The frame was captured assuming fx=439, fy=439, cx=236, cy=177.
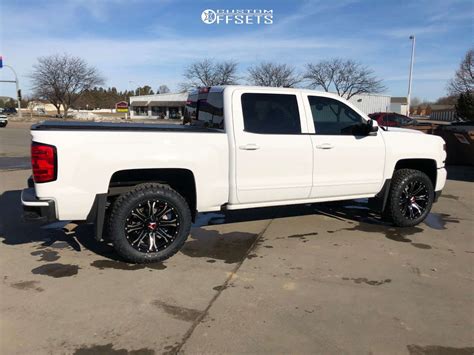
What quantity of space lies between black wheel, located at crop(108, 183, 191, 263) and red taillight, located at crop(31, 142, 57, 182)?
0.73 metres

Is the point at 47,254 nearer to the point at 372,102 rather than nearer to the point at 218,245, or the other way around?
the point at 218,245

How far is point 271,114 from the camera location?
5.39 metres

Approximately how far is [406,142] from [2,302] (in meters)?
5.28

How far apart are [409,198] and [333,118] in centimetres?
169

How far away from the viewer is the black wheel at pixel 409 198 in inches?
244

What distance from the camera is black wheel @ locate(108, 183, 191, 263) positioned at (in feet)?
15.1

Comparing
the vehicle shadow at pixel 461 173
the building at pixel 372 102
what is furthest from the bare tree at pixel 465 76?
the vehicle shadow at pixel 461 173

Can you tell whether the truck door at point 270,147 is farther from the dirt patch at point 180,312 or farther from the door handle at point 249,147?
the dirt patch at point 180,312

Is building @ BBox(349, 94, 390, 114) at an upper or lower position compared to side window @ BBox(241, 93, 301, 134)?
upper

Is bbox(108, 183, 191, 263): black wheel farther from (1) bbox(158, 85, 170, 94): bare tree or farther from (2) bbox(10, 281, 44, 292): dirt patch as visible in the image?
(1) bbox(158, 85, 170, 94): bare tree

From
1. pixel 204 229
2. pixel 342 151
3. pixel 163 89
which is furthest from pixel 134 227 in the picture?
pixel 163 89

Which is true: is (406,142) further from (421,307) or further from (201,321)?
(201,321)

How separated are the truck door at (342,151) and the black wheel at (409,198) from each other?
302 millimetres

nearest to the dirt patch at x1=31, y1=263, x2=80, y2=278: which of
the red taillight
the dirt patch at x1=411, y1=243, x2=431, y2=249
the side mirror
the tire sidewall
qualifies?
the red taillight
